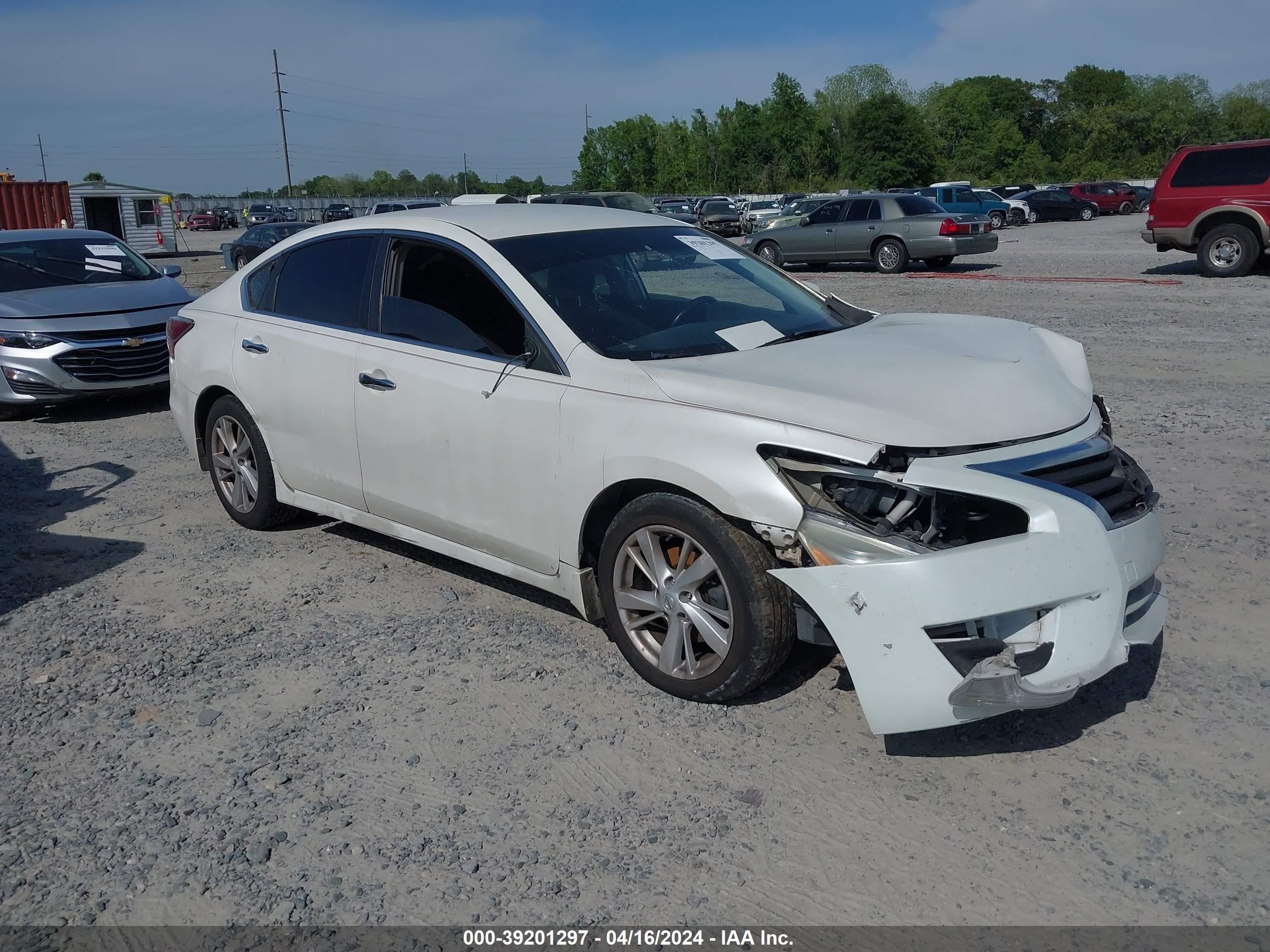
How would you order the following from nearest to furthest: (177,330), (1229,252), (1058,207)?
(177,330) → (1229,252) → (1058,207)

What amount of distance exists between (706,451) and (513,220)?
1858mm

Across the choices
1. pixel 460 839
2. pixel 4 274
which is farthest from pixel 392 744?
pixel 4 274

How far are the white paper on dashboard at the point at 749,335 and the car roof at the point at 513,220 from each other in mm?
914

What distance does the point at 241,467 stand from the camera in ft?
18.9

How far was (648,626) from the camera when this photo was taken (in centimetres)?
396

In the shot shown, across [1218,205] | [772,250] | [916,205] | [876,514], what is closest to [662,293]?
[876,514]

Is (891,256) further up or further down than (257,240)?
further down

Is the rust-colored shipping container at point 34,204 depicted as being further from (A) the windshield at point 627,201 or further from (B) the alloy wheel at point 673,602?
(B) the alloy wheel at point 673,602

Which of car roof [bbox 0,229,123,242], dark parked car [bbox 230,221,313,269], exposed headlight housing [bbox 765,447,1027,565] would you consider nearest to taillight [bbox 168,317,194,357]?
exposed headlight housing [bbox 765,447,1027,565]

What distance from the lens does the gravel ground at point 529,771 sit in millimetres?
2850

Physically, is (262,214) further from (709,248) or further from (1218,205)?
(709,248)

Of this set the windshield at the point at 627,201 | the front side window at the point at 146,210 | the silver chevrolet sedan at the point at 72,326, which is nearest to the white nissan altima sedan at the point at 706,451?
the silver chevrolet sedan at the point at 72,326

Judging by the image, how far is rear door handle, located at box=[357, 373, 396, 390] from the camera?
182 inches

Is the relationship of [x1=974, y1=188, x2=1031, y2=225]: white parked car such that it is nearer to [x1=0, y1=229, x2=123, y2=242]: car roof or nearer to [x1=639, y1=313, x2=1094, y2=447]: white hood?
[x1=0, y1=229, x2=123, y2=242]: car roof
